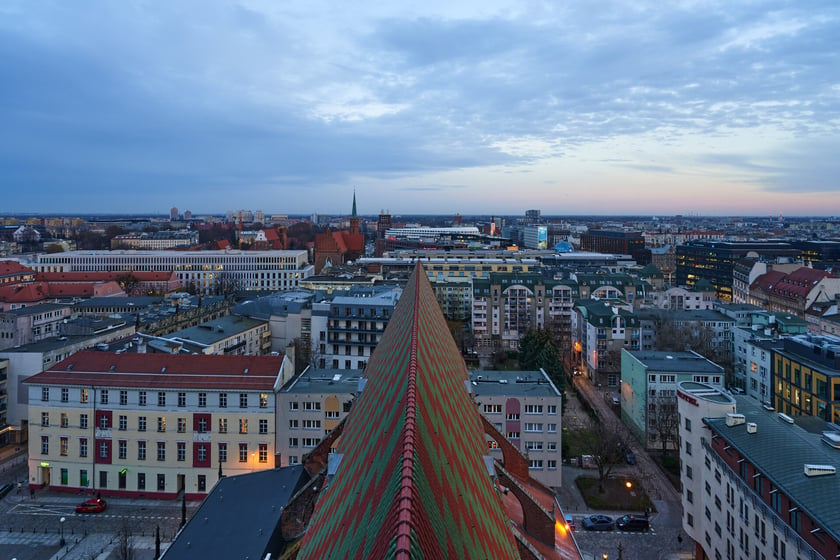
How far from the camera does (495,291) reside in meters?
58.3

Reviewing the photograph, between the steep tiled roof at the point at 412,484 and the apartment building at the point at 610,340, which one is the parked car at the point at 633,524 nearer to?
the steep tiled roof at the point at 412,484

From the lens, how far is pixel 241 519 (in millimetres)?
18172

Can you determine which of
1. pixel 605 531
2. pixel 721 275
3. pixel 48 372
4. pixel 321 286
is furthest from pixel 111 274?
pixel 721 275

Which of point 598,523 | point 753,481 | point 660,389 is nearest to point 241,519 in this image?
point 598,523

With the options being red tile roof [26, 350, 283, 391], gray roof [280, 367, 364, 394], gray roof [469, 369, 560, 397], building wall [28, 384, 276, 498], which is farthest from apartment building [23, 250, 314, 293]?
gray roof [469, 369, 560, 397]

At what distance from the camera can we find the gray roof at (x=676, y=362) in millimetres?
33094

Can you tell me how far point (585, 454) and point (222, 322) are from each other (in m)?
27.6

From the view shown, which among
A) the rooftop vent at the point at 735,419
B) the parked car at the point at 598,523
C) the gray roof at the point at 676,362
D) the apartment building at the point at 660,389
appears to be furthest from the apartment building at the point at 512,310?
the rooftop vent at the point at 735,419

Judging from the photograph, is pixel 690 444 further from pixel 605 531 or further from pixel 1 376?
pixel 1 376

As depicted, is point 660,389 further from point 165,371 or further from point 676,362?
point 165,371

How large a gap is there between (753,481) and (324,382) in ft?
61.2

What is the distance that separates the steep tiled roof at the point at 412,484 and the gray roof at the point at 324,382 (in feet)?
47.1

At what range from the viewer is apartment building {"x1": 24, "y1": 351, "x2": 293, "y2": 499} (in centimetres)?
2750

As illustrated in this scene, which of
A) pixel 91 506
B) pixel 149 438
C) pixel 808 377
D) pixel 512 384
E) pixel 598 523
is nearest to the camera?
pixel 598 523
